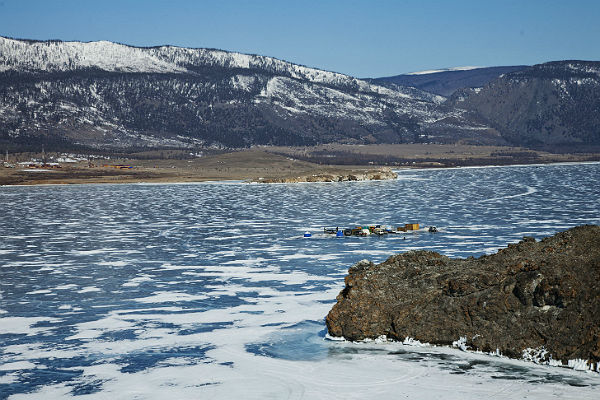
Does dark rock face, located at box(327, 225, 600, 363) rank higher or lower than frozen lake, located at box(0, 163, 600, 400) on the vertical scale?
higher

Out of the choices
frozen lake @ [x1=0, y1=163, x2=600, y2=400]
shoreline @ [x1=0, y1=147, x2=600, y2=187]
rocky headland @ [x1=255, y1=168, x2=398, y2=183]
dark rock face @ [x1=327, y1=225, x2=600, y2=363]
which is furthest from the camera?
shoreline @ [x1=0, y1=147, x2=600, y2=187]

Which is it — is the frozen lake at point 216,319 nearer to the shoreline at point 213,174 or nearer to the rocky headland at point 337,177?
the rocky headland at point 337,177

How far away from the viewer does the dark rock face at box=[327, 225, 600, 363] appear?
1551 centimetres

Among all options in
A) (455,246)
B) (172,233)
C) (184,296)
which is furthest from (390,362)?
(172,233)

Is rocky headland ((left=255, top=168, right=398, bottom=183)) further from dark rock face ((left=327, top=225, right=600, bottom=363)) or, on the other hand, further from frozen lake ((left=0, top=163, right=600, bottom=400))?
dark rock face ((left=327, top=225, right=600, bottom=363))

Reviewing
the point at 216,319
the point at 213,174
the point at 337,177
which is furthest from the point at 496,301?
the point at 213,174

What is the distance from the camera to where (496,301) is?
652 inches

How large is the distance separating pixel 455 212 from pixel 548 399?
38.5 meters

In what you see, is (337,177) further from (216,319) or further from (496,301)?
(496,301)

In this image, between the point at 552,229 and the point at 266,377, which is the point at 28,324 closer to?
the point at 266,377

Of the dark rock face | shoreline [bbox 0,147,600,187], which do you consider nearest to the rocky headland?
shoreline [bbox 0,147,600,187]

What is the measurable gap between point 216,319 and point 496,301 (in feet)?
24.5

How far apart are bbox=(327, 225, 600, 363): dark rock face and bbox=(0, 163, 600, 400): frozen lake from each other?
460 millimetres

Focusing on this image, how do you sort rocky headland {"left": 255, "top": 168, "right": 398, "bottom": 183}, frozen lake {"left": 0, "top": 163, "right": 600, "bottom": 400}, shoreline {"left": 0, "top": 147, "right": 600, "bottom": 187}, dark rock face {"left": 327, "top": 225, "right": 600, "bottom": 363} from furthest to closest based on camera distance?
shoreline {"left": 0, "top": 147, "right": 600, "bottom": 187} → rocky headland {"left": 255, "top": 168, "right": 398, "bottom": 183} → dark rock face {"left": 327, "top": 225, "right": 600, "bottom": 363} → frozen lake {"left": 0, "top": 163, "right": 600, "bottom": 400}
